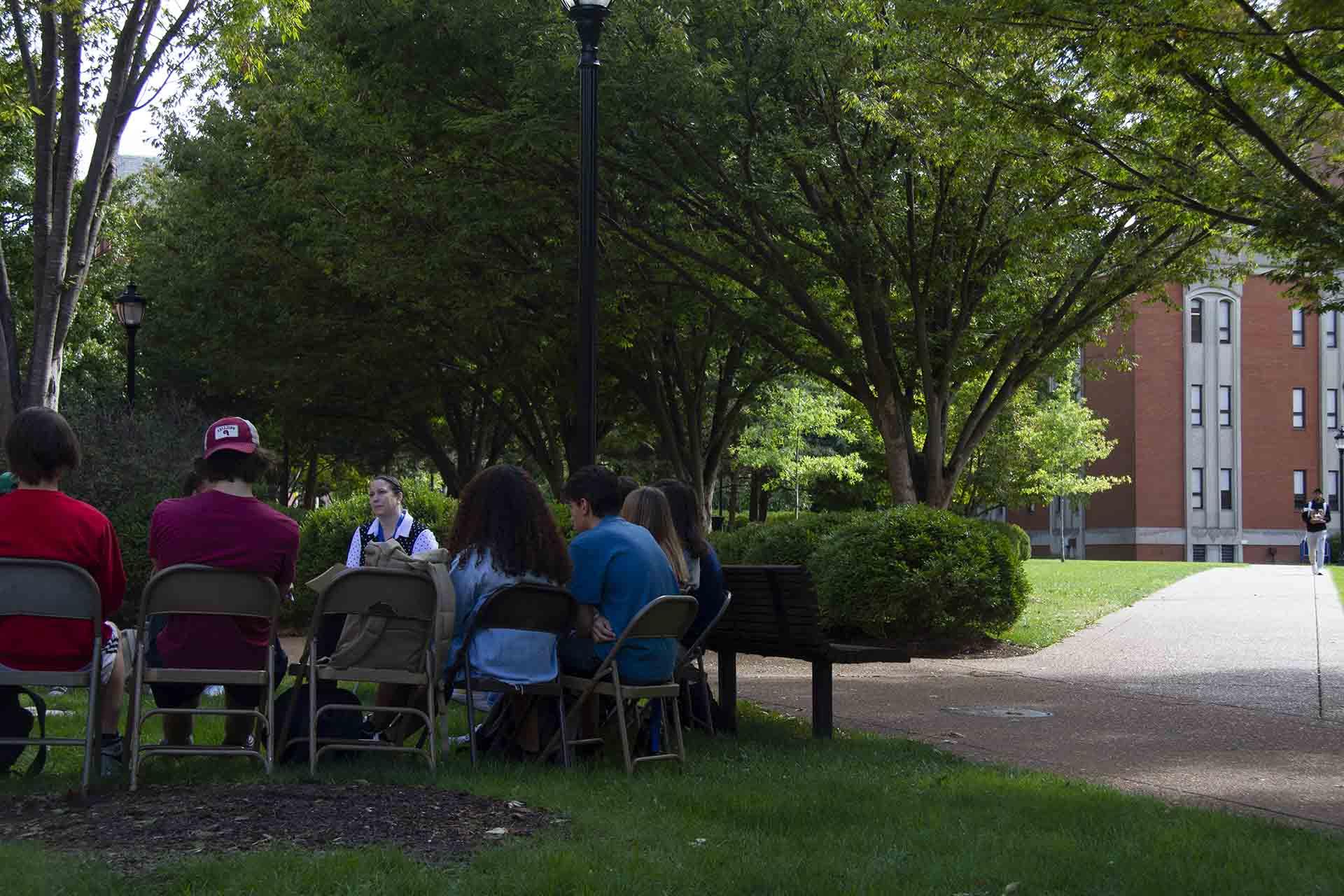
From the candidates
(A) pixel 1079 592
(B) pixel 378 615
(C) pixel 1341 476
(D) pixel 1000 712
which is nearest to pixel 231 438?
(B) pixel 378 615

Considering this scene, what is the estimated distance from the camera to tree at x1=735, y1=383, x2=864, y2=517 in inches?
1922

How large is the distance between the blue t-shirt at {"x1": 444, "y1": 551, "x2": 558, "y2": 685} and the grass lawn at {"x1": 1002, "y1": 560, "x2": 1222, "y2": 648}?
920 centimetres

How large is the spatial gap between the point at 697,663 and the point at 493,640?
5.49ft

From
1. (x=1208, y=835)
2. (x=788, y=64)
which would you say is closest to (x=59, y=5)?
(x=788, y=64)

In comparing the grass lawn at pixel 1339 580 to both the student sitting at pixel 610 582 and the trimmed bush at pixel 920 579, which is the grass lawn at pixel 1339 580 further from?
the student sitting at pixel 610 582

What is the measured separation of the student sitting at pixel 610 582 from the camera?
294 inches

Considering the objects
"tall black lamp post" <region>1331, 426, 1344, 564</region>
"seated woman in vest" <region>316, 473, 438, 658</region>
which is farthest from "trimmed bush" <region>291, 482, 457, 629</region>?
"tall black lamp post" <region>1331, 426, 1344, 564</region>

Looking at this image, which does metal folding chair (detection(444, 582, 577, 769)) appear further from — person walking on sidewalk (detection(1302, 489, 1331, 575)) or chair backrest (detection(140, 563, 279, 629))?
person walking on sidewalk (detection(1302, 489, 1331, 575))

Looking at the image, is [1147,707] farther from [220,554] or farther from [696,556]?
[220,554]

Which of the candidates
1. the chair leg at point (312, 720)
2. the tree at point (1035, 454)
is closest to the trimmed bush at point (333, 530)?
the chair leg at point (312, 720)

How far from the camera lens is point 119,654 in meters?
7.01

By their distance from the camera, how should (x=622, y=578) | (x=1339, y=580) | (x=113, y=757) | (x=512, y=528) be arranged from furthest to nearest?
(x=1339, y=580) → (x=622, y=578) → (x=512, y=528) → (x=113, y=757)

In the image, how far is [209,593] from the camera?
256 inches

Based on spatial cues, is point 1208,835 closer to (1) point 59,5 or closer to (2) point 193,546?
(2) point 193,546
